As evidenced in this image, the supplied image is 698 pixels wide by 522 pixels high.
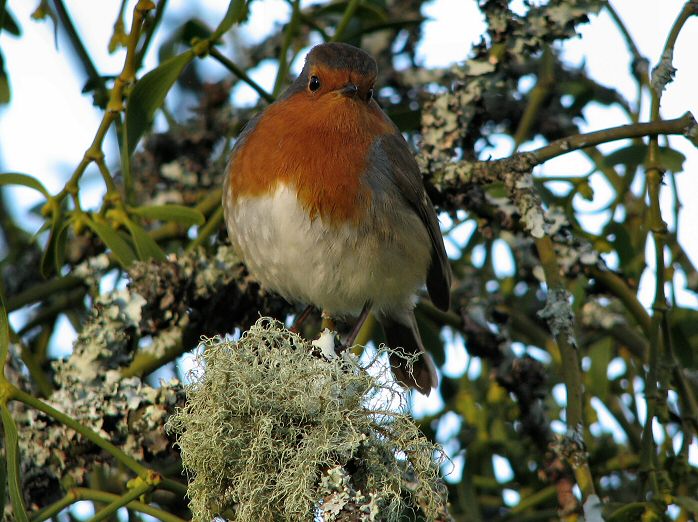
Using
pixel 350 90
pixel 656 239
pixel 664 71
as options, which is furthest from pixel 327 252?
pixel 664 71

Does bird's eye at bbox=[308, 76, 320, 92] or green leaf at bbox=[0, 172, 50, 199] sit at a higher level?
bird's eye at bbox=[308, 76, 320, 92]

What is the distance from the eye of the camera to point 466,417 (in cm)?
376

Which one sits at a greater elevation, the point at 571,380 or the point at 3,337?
the point at 571,380

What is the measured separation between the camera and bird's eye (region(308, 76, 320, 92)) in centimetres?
386

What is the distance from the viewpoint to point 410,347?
4312mm

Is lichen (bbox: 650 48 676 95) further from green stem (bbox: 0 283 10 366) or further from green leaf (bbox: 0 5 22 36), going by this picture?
green leaf (bbox: 0 5 22 36)

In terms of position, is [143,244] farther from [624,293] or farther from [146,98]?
[624,293]

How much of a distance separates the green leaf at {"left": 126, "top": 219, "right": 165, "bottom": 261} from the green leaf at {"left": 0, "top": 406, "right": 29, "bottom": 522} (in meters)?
0.88

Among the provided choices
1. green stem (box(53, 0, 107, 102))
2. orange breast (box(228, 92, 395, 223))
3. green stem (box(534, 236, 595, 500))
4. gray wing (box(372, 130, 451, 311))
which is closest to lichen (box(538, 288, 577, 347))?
green stem (box(534, 236, 595, 500))

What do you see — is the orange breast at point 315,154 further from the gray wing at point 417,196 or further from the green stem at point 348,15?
the green stem at point 348,15

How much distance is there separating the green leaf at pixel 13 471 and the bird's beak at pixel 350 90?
186cm

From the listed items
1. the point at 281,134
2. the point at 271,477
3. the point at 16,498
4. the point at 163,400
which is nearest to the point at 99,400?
the point at 163,400

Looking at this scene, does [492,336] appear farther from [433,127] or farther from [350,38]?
[350,38]

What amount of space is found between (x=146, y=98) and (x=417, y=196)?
1.23 metres
